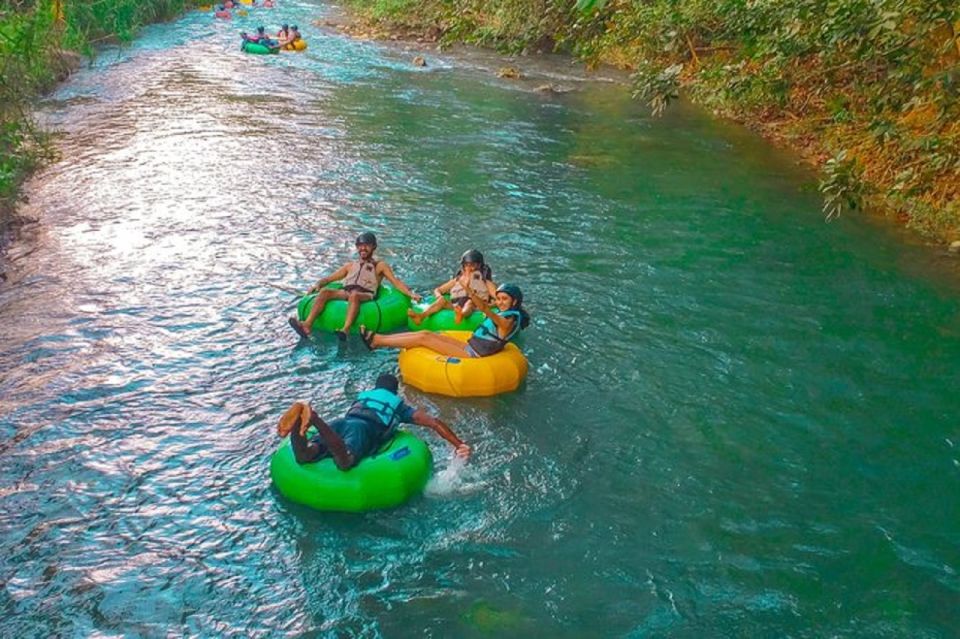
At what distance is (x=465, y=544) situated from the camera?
5.80 metres

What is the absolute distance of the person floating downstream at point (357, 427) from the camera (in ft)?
18.7

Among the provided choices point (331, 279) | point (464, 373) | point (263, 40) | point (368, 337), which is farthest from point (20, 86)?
point (263, 40)

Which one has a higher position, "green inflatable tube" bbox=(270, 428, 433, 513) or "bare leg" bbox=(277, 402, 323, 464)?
"bare leg" bbox=(277, 402, 323, 464)

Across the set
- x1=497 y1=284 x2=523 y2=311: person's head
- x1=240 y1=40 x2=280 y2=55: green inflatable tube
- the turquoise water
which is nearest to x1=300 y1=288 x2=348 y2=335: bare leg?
the turquoise water

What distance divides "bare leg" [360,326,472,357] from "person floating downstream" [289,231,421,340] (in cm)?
31

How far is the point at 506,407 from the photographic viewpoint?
756 centimetres

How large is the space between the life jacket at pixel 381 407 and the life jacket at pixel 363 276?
97.1 inches

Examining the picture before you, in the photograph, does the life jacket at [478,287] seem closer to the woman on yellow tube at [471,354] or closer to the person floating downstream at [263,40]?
the woman on yellow tube at [471,354]

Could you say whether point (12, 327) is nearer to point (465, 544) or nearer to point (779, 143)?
point (465, 544)

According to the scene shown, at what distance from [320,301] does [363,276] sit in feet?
1.62

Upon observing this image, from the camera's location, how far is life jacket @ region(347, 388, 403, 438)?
6.27 m

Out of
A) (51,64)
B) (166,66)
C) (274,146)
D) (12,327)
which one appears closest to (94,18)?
(166,66)

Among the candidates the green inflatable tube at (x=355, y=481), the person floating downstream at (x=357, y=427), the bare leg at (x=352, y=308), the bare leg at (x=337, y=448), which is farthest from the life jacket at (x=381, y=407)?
the bare leg at (x=352, y=308)

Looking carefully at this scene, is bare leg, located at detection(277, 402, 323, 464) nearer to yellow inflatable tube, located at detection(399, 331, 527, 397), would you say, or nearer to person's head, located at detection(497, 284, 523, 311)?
yellow inflatable tube, located at detection(399, 331, 527, 397)
